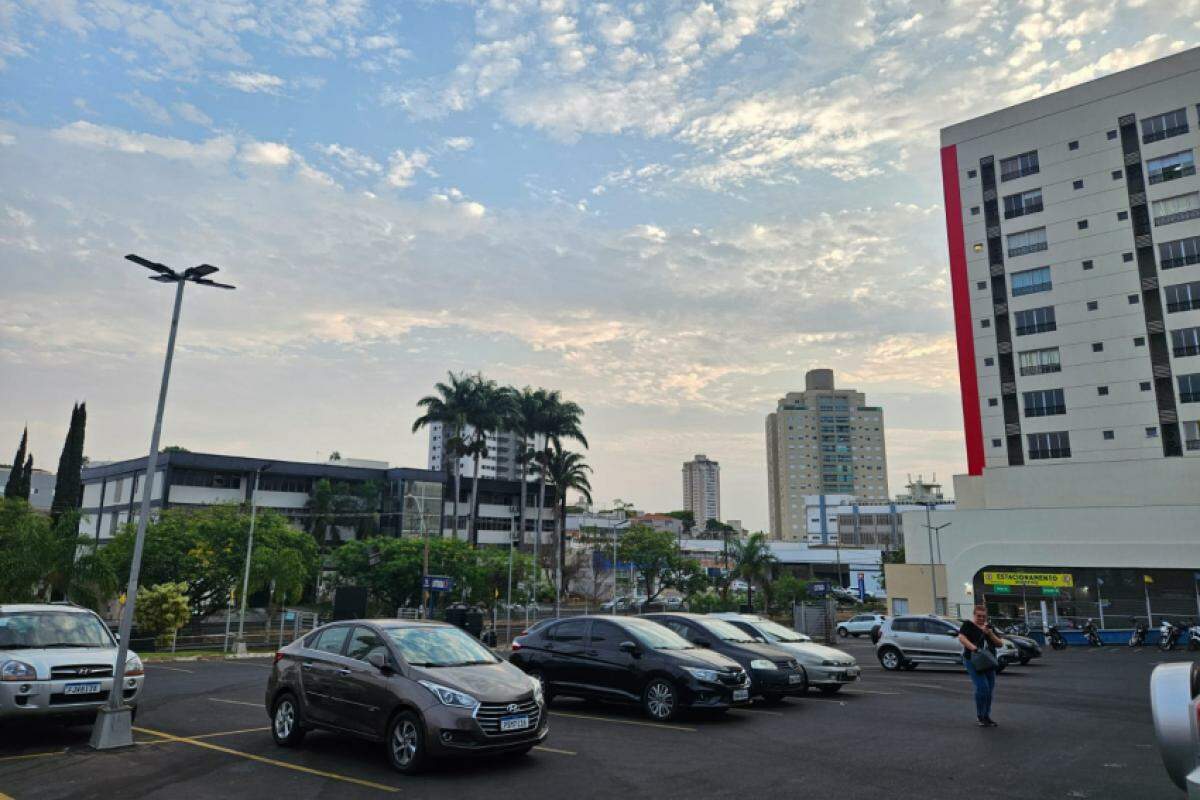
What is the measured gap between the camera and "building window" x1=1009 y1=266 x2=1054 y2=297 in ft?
172

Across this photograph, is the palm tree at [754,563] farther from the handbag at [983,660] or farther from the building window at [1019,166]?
the handbag at [983,660]

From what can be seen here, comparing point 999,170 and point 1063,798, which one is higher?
point 999,170

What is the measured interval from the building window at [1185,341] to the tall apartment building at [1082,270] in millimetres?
64

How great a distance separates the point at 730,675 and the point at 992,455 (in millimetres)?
48768

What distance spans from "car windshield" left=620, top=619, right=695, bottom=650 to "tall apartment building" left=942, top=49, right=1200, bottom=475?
153 ft

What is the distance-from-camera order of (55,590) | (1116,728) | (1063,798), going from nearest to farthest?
(1063,798) → (1116,728) → (55,590)

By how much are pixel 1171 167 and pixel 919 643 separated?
142 ft

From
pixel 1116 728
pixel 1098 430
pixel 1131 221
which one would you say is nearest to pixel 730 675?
pixel 1116 728

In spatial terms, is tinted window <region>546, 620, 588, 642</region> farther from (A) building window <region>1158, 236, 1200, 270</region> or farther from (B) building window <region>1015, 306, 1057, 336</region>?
(A) building window <region>1158, 236, 1200, 270</region>

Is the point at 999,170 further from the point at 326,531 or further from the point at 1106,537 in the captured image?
the point at 326,531

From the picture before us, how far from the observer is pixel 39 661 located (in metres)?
9.65

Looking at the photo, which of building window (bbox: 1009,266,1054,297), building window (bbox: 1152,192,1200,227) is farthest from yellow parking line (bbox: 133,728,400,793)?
building window (bbox: 1152,192,1200,227)

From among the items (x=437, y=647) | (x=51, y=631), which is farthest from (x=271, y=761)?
(x=51, y=631)

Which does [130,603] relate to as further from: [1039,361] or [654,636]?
[1039,361]
